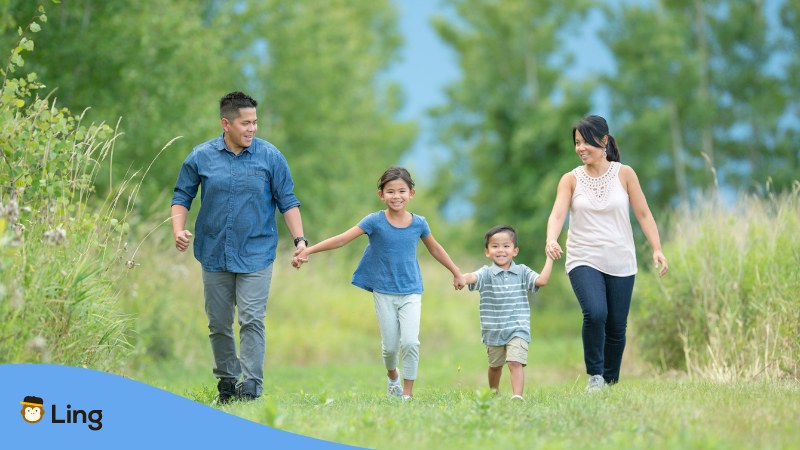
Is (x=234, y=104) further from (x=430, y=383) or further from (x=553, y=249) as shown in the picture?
(x=430, y=383)

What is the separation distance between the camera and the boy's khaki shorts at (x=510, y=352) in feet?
28.0

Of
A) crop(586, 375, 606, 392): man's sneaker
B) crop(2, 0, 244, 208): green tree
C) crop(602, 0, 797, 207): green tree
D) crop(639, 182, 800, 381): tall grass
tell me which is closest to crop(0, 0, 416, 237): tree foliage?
crop(2, 0, 244, 208): green tree

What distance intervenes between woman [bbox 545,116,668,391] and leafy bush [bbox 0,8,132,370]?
→ 3661 millimetres

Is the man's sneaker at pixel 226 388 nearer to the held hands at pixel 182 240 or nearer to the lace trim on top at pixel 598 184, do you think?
the held hands at pixel 182 240

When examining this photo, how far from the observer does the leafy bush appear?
6.98 m

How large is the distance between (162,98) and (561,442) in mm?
14074

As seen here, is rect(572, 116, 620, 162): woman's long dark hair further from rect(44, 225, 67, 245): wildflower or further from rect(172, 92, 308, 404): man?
rect(44, 225, 67, 245): wildflower

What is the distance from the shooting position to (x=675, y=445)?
6.03 meters

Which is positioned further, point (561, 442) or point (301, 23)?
point (301, 23)

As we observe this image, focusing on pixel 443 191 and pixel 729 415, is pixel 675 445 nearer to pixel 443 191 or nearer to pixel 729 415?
pixel 729 415

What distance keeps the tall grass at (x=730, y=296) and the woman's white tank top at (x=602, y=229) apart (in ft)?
7.63

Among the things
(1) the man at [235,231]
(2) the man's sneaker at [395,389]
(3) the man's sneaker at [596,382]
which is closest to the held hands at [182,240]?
(1) the man at [235,231]

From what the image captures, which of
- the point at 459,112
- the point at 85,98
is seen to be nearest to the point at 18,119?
the point at 85,98

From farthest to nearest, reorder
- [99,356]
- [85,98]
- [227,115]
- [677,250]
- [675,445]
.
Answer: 1. [85,98]
2. [677,250]
3. [227,115]
4. [99,356]
5. [675,445]
